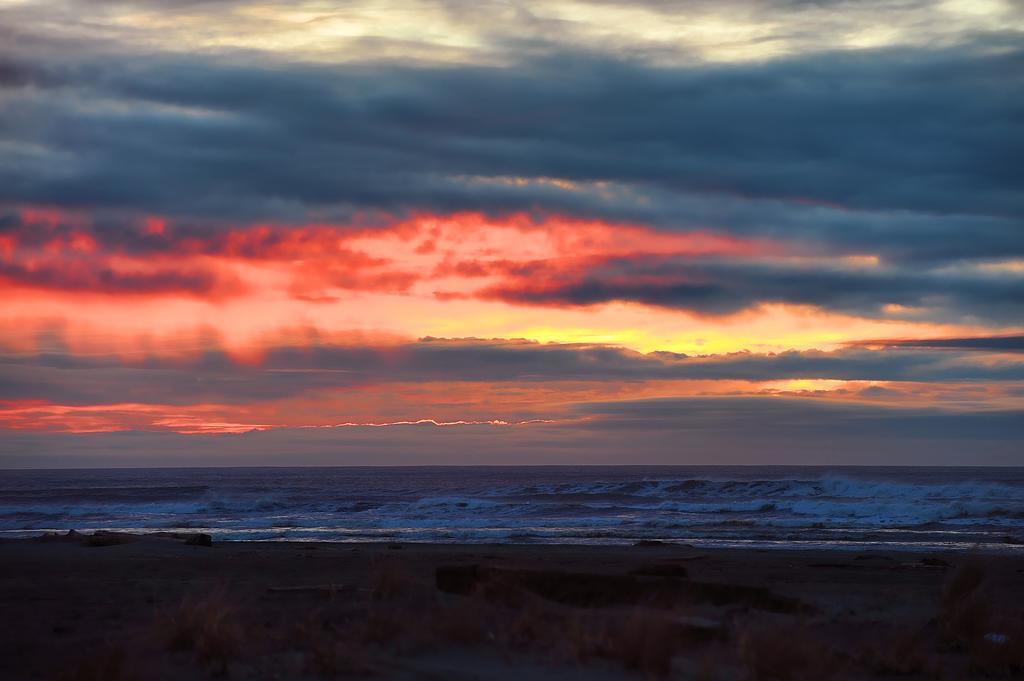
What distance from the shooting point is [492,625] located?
30.1 ft

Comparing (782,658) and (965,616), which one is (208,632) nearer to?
(782,658)

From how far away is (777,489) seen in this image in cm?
6112

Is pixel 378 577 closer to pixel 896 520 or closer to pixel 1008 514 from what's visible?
pixel 896 520

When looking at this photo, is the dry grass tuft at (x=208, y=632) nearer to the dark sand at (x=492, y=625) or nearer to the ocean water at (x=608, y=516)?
the dark sand at (x=492, y=625)

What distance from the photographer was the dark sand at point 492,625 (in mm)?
7875

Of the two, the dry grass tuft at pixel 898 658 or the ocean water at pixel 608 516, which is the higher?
the dry grass tuft at pixel 898 658

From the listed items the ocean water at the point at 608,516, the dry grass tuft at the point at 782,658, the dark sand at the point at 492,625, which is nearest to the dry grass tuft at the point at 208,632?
the dark sand at the point at 492,625

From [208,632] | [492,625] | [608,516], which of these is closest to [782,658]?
[492,625]

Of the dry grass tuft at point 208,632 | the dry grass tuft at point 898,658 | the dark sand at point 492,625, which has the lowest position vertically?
the dry grass tuft at point 898,658

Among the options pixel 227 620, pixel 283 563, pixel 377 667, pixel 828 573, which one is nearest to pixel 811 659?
pixel 377 667

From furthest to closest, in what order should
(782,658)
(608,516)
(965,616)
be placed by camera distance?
(608,516)
(965,616)
(782,658)

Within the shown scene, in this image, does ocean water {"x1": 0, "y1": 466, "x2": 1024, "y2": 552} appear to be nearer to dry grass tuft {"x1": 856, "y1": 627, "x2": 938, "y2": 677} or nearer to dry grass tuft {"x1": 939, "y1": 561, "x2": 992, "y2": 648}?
dry grass tuft {"x1": 939, "y1": 561, "x2": 992, "y2": 648}

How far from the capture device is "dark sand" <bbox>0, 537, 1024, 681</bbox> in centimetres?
788

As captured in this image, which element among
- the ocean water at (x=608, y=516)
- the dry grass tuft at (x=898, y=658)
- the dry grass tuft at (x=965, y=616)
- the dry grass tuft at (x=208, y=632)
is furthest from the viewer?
the ocean water at (x=608, y=516)
